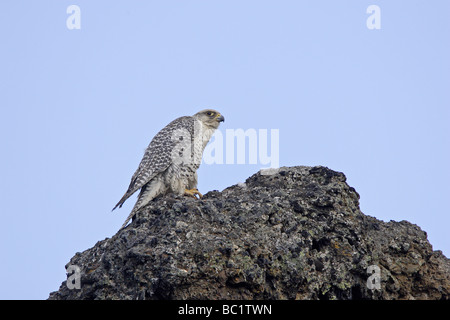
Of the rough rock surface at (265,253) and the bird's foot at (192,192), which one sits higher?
the bird's foot at (192,192)

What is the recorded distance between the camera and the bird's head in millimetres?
13078

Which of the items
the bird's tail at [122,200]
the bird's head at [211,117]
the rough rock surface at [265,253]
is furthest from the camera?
the bird's head at [211,117]

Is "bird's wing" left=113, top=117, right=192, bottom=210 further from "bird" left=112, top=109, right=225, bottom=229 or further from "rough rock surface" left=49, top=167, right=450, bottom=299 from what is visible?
"rough rock surface" left=49, top=167, right=450, bottom=299

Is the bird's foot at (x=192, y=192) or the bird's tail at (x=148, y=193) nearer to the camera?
the bird's tail at (x=148, y=193)

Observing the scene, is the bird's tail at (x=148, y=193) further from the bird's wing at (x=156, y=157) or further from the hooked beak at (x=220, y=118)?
the hooked beak at (x=220, y=118)

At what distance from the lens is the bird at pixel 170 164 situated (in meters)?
11.1

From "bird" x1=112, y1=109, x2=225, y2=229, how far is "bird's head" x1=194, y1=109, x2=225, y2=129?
58 centimetres

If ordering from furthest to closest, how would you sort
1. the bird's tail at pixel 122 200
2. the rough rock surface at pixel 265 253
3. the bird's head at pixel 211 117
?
the bird's head at pixel 211 117, the bird's tail at pixel 122 200, the rough rock surface at pixel 265 253

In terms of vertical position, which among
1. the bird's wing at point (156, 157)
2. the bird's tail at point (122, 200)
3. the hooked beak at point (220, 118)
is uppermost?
the hooked beak at point (220, 118)

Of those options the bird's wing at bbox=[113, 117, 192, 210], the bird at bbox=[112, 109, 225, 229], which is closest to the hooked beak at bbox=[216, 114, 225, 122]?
the bird at bbox=[112, 109, 225, 229]

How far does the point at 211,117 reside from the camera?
43.0ft

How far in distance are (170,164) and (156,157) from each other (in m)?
0.30

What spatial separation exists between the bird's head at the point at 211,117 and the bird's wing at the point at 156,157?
701mm

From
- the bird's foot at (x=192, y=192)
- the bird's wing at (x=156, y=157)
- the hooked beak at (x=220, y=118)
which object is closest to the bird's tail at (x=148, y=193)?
the bird's wing at (x=156, y=157)
